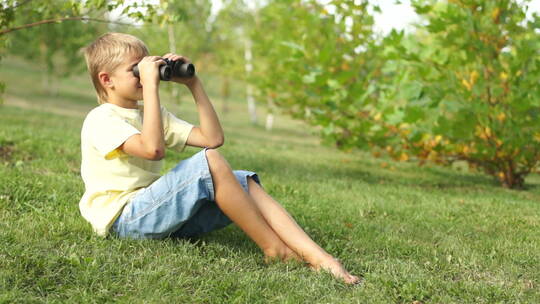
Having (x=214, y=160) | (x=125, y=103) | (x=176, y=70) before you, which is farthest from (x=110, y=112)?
(x=214, y=160)

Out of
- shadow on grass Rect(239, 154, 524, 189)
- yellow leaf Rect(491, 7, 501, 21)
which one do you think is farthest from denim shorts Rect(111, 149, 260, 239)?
yellow leaf Rect(491, 7, 501, 21)

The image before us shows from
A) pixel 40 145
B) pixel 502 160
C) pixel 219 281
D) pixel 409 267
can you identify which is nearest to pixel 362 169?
pixel 502 160

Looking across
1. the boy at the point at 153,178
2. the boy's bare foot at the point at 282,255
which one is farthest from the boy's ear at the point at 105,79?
the boy's bare foot at the point at 282,255

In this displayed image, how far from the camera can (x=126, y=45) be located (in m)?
3.06

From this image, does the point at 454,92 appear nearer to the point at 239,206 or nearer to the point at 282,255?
the point at 282,255

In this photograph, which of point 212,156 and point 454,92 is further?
point 454,92

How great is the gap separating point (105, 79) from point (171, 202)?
2.66 ft

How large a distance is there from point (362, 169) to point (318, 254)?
15.9ft

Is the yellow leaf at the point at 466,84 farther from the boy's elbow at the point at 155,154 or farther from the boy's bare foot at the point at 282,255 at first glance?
the boy's elbow at the point at 155,154

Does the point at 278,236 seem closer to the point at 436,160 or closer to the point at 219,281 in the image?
the point at 219,281

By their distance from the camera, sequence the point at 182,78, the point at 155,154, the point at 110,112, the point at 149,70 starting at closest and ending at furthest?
the point at 155,154 → the point at 149,70 → the point at 110,112 → the point at 182,78

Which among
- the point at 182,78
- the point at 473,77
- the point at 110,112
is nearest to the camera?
the point at 110,112

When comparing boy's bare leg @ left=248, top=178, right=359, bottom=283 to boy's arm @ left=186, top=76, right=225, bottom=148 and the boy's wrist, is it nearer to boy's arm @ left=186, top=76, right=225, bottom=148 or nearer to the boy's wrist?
boy's arm @ left=186, top=76, right=225, bottom=148

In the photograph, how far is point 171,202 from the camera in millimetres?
2863
